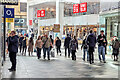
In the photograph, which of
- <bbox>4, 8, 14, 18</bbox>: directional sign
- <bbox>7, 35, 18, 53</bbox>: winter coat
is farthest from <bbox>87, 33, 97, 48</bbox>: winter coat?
<bbox>4, 8, 14, 18</bbox>: directional sign

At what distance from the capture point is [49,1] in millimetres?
45125

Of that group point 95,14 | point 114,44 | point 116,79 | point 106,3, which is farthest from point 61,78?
point 95,14

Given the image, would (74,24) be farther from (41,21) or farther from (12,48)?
(12,48)

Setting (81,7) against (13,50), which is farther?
(81,7)

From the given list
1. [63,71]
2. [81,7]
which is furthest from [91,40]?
[81,7]

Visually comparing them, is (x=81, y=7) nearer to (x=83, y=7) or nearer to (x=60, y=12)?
(x=83, y=7)

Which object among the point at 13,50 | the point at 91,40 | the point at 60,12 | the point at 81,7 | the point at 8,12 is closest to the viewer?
the point at 13,50

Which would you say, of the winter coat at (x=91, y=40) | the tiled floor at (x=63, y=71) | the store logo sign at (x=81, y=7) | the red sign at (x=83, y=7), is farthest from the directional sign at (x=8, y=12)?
the red sign at (x=83, y=7)

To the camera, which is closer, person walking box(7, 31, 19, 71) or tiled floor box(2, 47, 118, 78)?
tiled floor box(2, 47, 118, 78)

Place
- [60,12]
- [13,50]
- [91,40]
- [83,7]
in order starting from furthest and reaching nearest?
1. [60,12]
2. [83,7]
3. [91,40]
4. [13,50]

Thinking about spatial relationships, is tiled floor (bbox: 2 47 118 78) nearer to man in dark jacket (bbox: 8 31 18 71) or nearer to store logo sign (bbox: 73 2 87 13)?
man in dark jacket (bbox: 8 31 18 71)

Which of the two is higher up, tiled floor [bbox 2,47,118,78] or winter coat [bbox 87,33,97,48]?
winter coat [bbox 87,33,97,48]

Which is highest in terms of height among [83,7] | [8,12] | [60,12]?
[83,7]

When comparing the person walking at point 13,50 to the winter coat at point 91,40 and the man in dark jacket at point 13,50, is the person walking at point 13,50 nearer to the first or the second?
the man in dark jacket at point 13,50
